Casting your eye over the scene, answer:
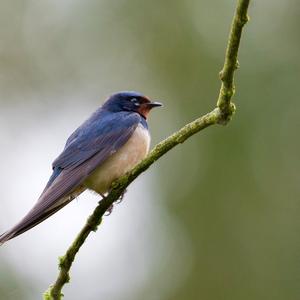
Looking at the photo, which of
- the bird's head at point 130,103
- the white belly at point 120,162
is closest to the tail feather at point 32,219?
the white belly at point 120,162

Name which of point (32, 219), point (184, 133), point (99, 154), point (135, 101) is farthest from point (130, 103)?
point (184, 133)

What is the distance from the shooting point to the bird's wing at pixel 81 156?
5.66 meters

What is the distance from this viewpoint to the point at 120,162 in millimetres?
6230

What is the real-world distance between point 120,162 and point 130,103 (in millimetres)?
883

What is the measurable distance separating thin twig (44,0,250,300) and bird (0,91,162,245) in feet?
2.02

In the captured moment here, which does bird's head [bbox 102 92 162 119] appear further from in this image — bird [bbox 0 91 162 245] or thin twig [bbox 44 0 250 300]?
thin twig [bbox 44 0 250 300]

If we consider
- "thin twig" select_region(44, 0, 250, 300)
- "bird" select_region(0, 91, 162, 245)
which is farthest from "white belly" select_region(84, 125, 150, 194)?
"thin twig" select_region(44, 0, 250, 300)

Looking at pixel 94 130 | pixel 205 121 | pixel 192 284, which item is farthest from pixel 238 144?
pixel 205 121

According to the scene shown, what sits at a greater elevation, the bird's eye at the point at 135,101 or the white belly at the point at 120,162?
→ the bird's eye at the point at 135,101

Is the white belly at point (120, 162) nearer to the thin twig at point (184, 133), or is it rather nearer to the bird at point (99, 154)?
the bird at point (99, 154)

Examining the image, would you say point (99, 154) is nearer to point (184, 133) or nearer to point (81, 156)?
point (81, 156)

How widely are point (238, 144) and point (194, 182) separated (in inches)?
31.8

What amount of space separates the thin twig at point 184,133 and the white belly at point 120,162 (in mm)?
803

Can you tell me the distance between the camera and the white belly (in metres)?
6.10
